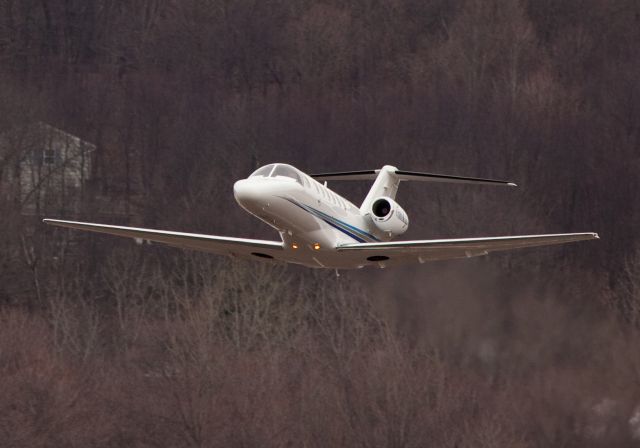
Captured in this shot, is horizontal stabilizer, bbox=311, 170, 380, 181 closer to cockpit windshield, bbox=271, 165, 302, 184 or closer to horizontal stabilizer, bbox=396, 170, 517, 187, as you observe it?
horizontal stabilizer, bbox=396, 170, 517, 187

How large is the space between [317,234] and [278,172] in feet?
3.86

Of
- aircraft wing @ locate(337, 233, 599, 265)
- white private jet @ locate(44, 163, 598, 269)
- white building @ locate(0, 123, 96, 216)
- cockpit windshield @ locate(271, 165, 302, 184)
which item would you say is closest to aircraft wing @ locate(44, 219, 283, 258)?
white private jet @ locate(44, 163, 598, 269)

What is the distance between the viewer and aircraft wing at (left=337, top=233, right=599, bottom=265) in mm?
27484

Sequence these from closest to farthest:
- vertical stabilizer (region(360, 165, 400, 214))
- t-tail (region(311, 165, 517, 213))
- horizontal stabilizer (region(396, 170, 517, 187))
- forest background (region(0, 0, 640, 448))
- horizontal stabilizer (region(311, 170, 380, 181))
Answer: horizontal stabilizer (region(396, 170, 517, 187)) → horizontal stabilizer (region(311, 170, 380, 181)) → t-tail (region(311, 165, 517, 213)) → vertical stabilizer (region(360, 165, 400, 214)) → forest background (region(0, 0, 640, 448))

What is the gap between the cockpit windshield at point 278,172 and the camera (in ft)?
91.1

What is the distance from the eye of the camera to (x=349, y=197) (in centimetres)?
5941

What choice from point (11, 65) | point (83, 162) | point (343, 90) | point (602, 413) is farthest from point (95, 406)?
point (11, 65)

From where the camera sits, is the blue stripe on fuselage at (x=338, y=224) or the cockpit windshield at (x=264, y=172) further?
the blue stripe on fuselage at (x=338, y=224)

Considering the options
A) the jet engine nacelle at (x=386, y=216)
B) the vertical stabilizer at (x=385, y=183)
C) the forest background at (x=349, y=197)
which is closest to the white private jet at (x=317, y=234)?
the jet engine nacelle at (x=386, y=216)

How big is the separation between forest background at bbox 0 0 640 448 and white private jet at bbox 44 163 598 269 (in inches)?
301

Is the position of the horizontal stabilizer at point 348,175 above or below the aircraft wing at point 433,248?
above

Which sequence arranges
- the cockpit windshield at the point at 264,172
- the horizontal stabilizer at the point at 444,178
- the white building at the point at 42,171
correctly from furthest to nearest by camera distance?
the white building at the point at 42,171
the horizontal stabilizer at the point at 444,178
the cockpit windshield at the point at 264,172

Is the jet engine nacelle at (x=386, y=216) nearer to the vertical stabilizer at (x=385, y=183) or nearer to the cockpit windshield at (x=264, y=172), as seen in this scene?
the vertical stabilizer at (x=385, y=183)

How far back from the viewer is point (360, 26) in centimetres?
8300
